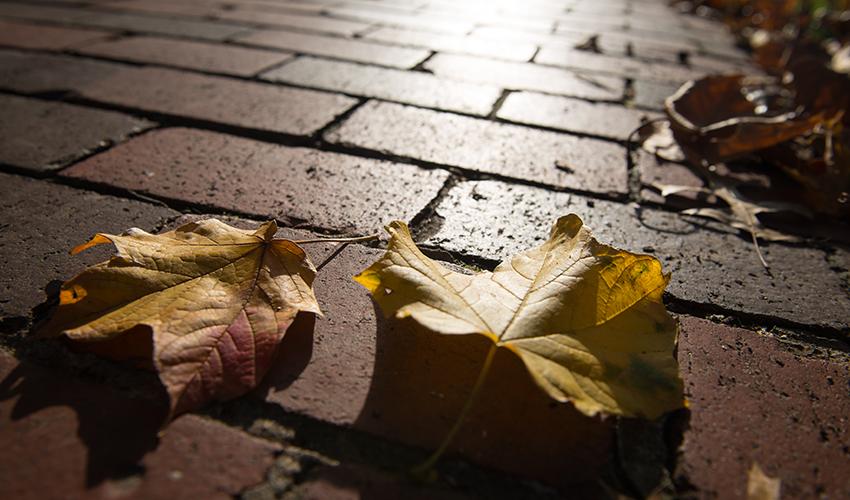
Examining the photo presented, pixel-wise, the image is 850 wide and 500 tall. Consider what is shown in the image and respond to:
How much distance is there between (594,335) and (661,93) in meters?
2.23

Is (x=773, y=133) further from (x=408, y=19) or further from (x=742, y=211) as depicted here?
(x=408, y=19)

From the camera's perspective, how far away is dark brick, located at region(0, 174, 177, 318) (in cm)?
112

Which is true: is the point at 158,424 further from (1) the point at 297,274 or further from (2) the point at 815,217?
(2) the point at 815,217

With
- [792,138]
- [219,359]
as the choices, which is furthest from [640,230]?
[219,359]

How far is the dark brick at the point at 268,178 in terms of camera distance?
149cm

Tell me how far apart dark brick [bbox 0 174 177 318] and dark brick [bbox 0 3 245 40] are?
194 centimetres

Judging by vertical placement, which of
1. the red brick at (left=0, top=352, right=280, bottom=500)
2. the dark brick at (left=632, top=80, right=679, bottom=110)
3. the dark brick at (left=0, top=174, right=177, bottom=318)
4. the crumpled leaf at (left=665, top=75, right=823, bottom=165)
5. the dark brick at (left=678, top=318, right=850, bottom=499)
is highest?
the dark brick at (left=0, top=174, right=177, bottom=318)

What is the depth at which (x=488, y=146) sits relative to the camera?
1962 millimetres

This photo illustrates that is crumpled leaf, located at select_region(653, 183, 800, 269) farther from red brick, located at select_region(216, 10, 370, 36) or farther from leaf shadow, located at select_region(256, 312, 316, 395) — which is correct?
red brick, located at select_region(216, 10, 370, 36)

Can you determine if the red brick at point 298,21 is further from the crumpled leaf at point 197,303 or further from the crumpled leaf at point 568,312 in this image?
the crumpled leaf at point 568,312

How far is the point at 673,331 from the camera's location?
0.92 meters

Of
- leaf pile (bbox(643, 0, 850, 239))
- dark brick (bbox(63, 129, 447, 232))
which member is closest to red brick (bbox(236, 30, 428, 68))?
dark brick (bbox(63, 129, 447, 232))

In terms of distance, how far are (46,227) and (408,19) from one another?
322 centimetres

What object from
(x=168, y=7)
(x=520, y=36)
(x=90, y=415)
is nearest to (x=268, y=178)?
(x=90, y=415)
